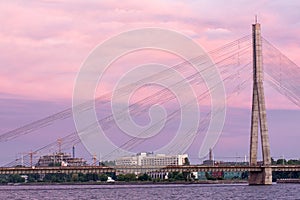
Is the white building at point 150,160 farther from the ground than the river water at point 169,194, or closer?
farther from the ground

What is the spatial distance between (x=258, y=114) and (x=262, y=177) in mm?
8707

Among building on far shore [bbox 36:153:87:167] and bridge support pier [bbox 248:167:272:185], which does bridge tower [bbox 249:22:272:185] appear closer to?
bridge support pier [bbox 248:167:272:185]

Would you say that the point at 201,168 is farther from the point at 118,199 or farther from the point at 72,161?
the point at 72,161

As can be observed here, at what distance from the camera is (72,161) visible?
163500 mm

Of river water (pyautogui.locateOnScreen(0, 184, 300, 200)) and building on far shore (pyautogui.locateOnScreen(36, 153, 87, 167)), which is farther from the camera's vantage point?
building on far shore (pyautogui.locateOnScreen(36, 153, 87, 167))

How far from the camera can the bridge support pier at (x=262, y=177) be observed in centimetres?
9053

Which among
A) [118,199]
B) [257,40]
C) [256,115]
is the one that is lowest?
[118,199]

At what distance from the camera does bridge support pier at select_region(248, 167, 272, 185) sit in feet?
297

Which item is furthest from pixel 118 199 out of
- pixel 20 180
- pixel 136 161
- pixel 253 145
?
pixel 20 180

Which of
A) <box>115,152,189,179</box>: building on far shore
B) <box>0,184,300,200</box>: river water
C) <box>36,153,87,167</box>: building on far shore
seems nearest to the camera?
<box>0,184,300,200</box>: river water

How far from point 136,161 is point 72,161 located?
13256 mm

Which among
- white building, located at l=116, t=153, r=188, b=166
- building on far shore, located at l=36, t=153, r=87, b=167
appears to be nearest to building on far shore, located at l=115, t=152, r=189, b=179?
white building, located at l=116, t=153, r=188, b=166

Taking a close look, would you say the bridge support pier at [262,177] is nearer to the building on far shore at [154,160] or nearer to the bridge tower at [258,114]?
the bridge tower at [258,114]

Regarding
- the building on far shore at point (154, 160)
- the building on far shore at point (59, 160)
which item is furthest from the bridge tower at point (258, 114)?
the building on far shore at point (59, 160)
